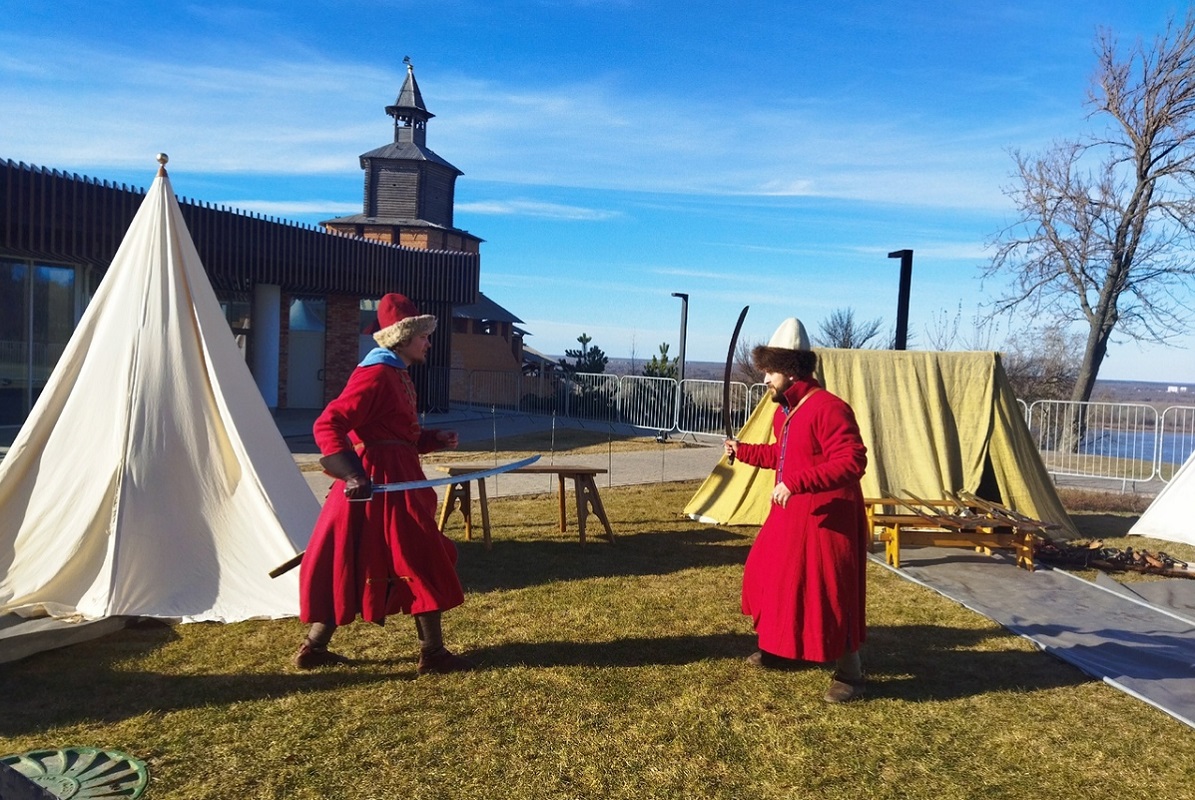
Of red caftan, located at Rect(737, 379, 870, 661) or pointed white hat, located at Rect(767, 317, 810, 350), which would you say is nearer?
red caftan, located at Rect(737, 379, 870, 661)

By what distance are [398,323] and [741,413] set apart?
47.0 ft

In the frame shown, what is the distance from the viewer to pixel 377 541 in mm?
4367

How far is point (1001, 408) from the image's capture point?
9109mm

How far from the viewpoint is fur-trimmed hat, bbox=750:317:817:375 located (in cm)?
448

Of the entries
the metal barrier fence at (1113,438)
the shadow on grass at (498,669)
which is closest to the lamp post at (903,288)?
the metal barrier fence at (1113,438)

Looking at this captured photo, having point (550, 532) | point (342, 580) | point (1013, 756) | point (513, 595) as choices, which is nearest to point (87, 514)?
point (342, 580)

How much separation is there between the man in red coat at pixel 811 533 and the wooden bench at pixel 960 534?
10.8 ft

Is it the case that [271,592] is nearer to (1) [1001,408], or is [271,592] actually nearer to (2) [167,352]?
(2) [167,352]

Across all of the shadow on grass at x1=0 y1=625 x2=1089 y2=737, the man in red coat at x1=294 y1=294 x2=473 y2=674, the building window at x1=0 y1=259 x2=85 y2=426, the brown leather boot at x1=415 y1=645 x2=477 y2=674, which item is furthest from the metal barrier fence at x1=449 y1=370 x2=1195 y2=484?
the building window at x1=0 y1=259 x2=85 y2=426

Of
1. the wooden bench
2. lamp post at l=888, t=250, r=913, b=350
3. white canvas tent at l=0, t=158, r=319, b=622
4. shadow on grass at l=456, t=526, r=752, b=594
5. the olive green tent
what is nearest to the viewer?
white canvas tent at l=0, t=158, r=319, b=622

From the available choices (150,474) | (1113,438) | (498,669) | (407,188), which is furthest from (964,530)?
(407,188)

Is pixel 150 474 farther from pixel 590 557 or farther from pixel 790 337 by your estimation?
pixel 790 337

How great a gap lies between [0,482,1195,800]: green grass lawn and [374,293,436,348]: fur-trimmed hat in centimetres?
164

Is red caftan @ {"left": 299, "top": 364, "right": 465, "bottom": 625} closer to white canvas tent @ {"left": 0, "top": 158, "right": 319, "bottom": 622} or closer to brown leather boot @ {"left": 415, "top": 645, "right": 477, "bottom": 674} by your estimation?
brown leather boot @ {"left": 415, "top": 645, "right": 477, "bottom": 674}
